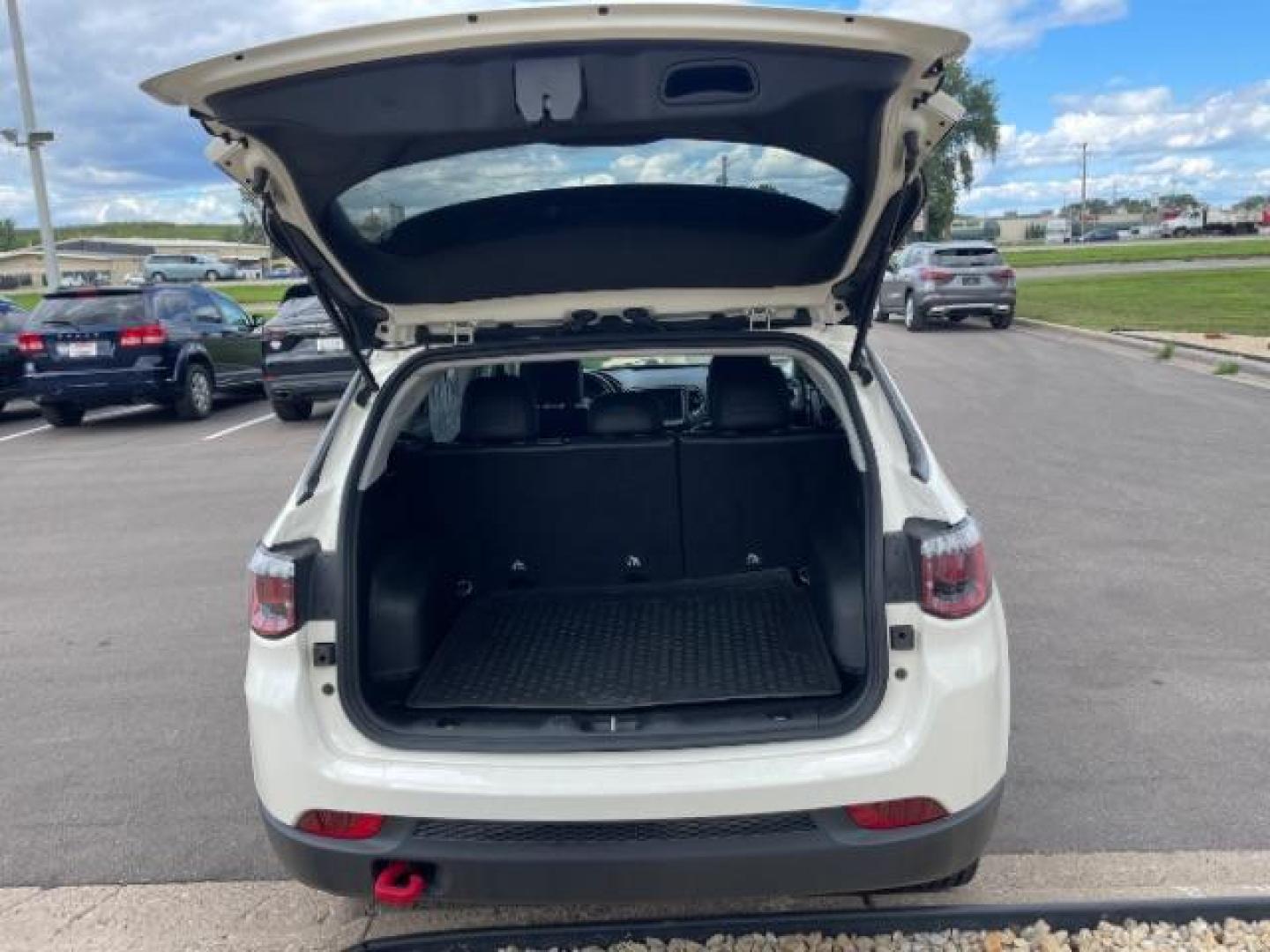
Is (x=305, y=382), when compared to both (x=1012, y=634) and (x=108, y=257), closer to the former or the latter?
(x=1012, y=634)

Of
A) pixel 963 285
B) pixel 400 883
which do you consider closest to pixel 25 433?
pixel 400 883

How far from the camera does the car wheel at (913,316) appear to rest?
1944 cm

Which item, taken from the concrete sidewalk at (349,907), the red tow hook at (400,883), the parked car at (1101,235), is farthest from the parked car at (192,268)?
the parked car at (1101,235)

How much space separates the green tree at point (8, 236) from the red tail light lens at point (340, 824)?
128962mm

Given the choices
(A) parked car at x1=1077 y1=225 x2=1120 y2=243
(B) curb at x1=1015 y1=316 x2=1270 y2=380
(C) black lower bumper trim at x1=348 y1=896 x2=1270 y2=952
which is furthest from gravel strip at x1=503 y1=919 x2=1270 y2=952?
(A) parked car at x1=1077 y1=225 x2=1120 y2=243

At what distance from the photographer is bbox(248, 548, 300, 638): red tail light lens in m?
2.61

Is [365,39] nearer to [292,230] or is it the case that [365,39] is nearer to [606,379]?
[292,230]

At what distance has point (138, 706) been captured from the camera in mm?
4473

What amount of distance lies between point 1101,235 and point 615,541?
93.8m

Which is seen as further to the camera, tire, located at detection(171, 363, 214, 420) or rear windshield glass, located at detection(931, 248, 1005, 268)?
rear windshield glass, located at detection(931, 248, 1005, 268)

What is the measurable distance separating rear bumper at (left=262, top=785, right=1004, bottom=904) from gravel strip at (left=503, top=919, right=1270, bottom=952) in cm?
45

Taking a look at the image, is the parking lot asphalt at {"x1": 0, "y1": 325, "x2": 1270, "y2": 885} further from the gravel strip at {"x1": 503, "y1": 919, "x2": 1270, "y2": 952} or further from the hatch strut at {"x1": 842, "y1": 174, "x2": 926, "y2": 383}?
the hatch strut at {"x1": 842, "y1": 174, "x2": 926, "y2": 383}

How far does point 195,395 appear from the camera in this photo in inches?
499

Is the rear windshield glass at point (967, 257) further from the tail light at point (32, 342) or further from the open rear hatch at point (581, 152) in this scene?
the open rear hatch at point (581, 152)
